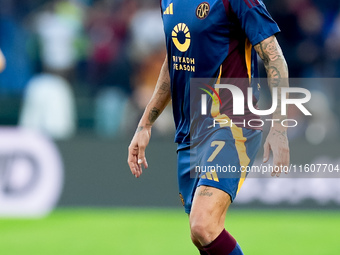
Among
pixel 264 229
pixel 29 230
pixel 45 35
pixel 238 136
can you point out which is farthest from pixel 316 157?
pixel 238 136

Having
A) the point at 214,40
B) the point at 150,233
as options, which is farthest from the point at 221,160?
the point at 150,233

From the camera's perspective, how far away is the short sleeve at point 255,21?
14.9 ft

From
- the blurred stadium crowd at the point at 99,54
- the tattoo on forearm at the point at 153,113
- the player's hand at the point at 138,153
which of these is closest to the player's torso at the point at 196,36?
the tattoo on forearm at the point at 153,113

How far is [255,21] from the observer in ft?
14.9

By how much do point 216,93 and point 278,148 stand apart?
2.18 feet

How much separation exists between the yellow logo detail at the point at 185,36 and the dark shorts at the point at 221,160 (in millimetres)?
590

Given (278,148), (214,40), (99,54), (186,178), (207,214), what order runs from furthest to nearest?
1. (99,54)
2. (186,178)
3. (214,40)
4. (207,214)
5. (278,148)

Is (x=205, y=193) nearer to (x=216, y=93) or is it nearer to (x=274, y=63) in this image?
(x=216, y=93)

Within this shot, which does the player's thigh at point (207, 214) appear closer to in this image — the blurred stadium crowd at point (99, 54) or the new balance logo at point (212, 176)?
the new balance logo at point (212, 176)

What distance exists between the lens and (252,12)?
4.57m

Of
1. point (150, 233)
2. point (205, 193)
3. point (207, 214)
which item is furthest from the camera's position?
point (150, 233)

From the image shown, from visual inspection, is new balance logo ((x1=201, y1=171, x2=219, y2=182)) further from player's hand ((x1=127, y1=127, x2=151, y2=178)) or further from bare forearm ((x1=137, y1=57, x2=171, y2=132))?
bare forearm ((x1=137, y1=57, x2=171, y2=132))

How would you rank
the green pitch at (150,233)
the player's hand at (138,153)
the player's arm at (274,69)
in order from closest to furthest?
the player's arm at (274,69) → the player's hand at (138,153) → the green pitch at (150,233)

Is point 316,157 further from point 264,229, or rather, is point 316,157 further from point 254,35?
point 254,35
